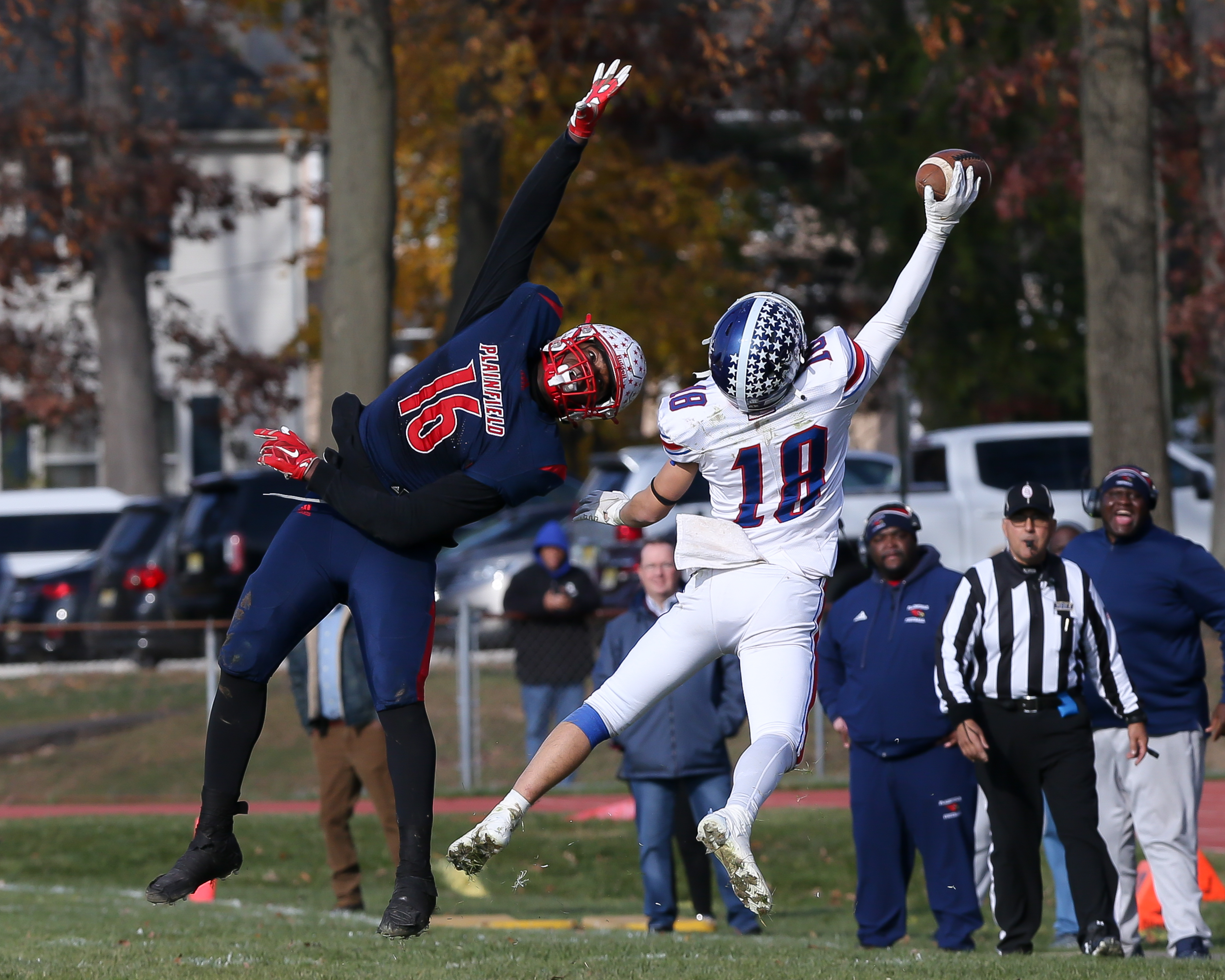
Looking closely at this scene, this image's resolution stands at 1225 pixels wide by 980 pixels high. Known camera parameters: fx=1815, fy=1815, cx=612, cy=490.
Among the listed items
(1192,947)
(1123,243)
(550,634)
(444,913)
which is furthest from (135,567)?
(1192,947)

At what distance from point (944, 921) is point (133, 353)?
19.2m

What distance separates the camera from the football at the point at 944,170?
663cm

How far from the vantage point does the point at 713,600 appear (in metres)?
6.35

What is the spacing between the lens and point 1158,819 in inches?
364

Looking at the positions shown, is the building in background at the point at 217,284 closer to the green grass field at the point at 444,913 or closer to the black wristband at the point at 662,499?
the green grass field at the point at 444,913

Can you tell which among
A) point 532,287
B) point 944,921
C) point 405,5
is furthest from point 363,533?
point 405,5

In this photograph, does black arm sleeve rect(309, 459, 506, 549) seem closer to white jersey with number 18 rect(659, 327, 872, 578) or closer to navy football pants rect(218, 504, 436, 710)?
navy football pants rect(218, 504, 436, 710)

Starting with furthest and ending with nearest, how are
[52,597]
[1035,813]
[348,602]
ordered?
[52,597], [1035,813], [348,602]

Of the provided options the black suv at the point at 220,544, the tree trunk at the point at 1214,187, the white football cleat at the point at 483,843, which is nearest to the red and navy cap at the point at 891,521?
the white football cleat at the point at 483,843

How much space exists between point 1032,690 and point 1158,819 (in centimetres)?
112

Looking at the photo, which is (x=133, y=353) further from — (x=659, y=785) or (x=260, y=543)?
(x=659, y=785)

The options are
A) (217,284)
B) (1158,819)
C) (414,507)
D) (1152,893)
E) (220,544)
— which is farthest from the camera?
(217,284)

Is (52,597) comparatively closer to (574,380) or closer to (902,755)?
(902,755)

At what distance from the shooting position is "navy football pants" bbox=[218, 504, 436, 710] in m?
6.24
